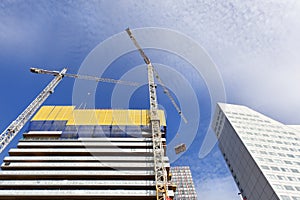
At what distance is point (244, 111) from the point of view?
103500 millimetres

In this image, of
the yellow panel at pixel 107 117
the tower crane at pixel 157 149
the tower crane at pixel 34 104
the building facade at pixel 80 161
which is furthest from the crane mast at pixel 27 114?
the tower crane at pixel 157 149

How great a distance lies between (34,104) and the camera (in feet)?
225

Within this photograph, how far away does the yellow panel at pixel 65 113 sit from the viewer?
7603 cm

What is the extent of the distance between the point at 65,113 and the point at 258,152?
66.1 meters

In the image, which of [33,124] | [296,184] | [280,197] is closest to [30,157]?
[33,124]

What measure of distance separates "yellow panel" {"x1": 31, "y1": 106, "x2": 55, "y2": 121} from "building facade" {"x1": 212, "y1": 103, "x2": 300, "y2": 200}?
67279 millimetres

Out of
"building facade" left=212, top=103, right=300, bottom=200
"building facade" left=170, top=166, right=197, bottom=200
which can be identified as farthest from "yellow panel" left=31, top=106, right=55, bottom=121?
"building facade" left=170, top=166, right=197, bottom=200

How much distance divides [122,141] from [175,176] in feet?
324

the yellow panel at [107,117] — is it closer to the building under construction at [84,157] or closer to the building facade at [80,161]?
the building under construction at [84,157]

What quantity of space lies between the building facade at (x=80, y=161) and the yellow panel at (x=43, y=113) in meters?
0.31

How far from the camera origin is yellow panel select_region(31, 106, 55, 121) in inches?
2918

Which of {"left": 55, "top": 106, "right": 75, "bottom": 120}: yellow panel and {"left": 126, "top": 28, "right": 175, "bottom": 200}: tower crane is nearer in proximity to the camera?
{"left": 126, "top": 28, "right": 175, "bottom": 200}: tower crane

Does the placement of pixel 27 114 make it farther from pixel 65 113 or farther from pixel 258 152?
pixel 258 152

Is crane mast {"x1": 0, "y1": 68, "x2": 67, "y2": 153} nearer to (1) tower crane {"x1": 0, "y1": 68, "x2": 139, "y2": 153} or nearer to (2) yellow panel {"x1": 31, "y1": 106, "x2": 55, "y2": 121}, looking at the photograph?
(1) tower crane {"x1": 0, "y1": 68, "x2": 139, "y2": 153}
